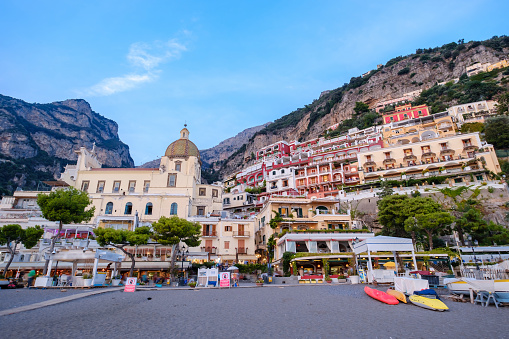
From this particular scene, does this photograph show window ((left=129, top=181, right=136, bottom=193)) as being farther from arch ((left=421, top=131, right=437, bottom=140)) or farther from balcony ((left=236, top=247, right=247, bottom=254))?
arch ((left=421, top=131, right=437, bottom=140))

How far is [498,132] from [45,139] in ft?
459

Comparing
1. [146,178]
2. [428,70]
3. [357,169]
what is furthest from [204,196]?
[428,70]

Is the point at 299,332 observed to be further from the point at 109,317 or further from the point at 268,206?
the point at 268,206

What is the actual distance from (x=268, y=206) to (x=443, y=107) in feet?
201

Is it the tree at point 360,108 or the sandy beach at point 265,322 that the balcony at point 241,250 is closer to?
the sandy beach at point 265,322

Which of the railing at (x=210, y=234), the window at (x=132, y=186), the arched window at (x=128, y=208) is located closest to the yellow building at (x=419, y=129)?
the railing at (x=210, y=234)

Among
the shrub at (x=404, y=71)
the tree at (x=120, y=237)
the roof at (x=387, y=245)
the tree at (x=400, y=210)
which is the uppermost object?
the shrub at (x=404, y=71)

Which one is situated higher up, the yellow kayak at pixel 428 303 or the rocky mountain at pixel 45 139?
the rocky mountain at pixel 45 139

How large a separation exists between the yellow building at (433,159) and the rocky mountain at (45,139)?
83.0 m

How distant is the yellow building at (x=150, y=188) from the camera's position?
39.5m

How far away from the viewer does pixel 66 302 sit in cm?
1162

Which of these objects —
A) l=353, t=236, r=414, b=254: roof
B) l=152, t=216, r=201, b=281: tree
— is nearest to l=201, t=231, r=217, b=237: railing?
l=152, t=216, r=201, b=281: tree

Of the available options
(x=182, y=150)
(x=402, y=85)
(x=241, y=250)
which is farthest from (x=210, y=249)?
(x=402, y=85)

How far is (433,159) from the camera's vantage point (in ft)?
154
